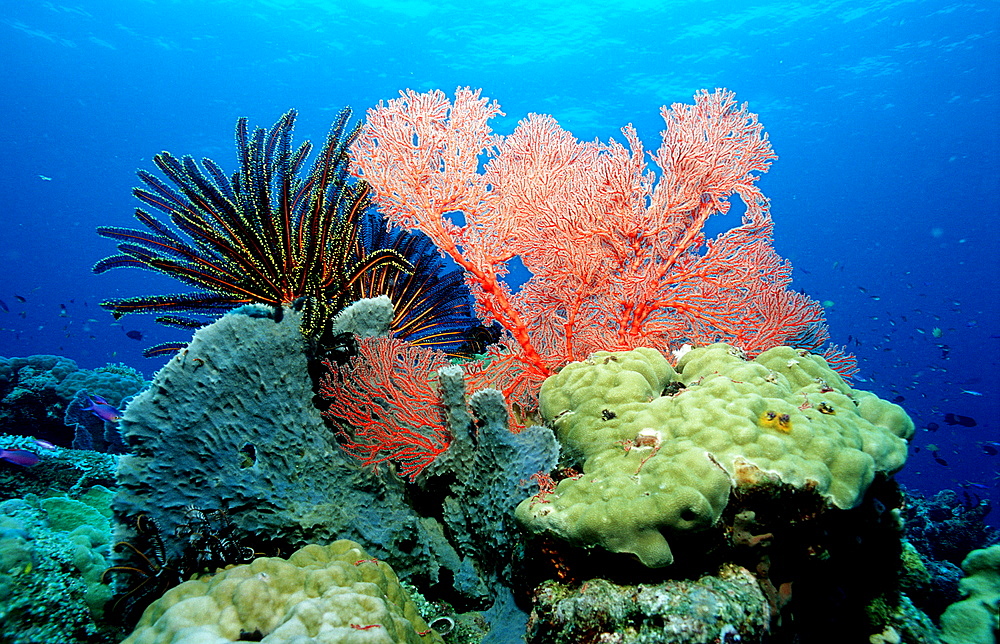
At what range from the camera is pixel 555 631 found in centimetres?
222

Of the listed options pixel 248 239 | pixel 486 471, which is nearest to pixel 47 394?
pixel 248 239

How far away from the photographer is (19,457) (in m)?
5.21

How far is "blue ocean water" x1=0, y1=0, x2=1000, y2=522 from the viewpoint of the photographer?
36.5 metres

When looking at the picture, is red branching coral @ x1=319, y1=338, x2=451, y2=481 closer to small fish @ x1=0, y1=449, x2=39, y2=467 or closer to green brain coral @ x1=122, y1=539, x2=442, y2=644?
green brain coral @ x1=122, y1=539, x2=442, y2=644

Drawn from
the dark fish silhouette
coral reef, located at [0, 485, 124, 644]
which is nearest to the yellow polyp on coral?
coral reef, located at [0, 485, 124, 644]

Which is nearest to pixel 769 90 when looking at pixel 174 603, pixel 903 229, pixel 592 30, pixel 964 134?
pixel 592 30

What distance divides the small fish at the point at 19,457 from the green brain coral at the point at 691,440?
6.43m

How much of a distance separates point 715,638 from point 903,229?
4606 inches

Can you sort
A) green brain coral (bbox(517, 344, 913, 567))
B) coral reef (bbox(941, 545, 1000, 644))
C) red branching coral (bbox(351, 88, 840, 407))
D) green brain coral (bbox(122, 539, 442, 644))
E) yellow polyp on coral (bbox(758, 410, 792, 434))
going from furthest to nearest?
1. red branching coral (bbox(351, 88, 840, 407))
2. coral reef (bbox(941, 545, 1000, 644))
3. yellow polyp on coral (bbox(758, 410, 792, 434))
4. green brain coral (bbox(517, 344, 913, 567))
5. green brain coral (bbox(122, 539, 442, 644))

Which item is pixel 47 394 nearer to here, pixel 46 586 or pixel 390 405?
pixel 46 586

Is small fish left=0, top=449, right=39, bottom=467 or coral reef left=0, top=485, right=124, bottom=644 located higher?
coral reef left=0, top=485, right=124, bottom=644

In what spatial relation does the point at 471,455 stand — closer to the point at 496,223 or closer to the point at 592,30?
the point at 496,223

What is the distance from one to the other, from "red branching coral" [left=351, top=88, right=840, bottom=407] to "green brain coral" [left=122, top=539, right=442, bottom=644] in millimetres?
1996

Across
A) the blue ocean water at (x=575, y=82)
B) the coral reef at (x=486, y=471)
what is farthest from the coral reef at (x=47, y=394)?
the blue ocean water at (x=575, y=82)
